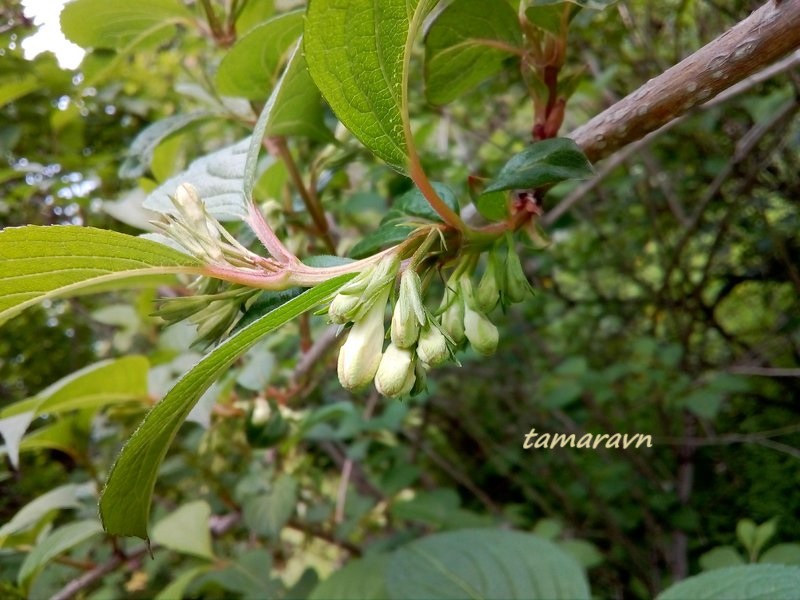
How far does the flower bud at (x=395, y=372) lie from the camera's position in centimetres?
52

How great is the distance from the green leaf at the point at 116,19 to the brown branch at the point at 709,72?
77cm

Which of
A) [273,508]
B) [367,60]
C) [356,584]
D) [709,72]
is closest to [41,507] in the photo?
[273,508]

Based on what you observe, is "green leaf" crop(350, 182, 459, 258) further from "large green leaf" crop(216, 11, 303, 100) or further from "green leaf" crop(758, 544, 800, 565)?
"green leaf" crop(758, 544, 800, 565)

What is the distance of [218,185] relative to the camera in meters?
0.69

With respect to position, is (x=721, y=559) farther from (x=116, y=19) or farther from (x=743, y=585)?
(x=116, y=19)

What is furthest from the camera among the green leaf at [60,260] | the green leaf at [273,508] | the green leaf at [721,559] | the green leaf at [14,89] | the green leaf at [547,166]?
the green leaf at [14,89]

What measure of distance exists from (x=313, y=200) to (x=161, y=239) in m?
0.40

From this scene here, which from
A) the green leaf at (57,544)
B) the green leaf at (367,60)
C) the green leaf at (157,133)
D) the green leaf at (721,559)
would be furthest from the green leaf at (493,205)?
the green leaf at (721,559)

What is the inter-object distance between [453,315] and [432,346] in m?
0.07

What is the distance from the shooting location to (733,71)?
0.48 m

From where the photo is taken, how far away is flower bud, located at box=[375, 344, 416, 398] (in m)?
0.52

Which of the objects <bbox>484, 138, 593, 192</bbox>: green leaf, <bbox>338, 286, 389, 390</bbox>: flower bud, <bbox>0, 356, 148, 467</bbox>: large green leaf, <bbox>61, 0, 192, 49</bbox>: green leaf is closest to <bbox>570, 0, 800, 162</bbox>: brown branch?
<bbox>484, 138, 593, 192</bbox>: green leaf

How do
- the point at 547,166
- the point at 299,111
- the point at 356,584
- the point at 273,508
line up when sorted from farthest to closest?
the point at 273,508
the point at 356,584
the point at 299,111
the point at 547,166

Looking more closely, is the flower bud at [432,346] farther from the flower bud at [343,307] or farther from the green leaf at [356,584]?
the green leaf at [356,584]
